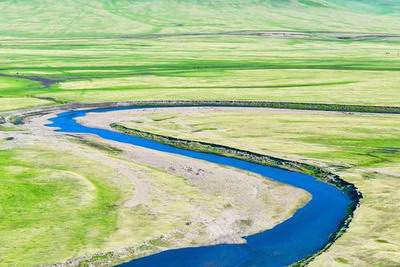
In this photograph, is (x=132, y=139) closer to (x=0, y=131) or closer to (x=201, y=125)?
(x=201, y=125)

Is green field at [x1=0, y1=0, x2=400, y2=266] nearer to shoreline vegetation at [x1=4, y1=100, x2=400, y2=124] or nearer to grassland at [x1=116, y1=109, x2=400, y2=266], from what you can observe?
grassland at [x1=116, y1=109, x2=400, y2=266]

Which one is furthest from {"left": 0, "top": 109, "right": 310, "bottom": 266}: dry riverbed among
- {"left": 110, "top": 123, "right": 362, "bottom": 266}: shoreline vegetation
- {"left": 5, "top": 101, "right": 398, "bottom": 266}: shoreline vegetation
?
{"left": 5, "top": 101, "right": 398, "bottom": 266}: shoreline vegetation

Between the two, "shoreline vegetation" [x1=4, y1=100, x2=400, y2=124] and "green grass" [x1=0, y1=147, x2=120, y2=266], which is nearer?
"green grass" [x1=0, y1=147, x2=120, y2=266]

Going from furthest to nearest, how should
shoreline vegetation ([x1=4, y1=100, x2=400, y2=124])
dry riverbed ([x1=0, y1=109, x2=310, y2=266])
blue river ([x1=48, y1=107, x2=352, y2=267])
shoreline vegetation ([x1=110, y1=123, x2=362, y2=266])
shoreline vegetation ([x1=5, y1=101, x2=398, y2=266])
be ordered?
shoreline vegetation ([x1=4, y1=100, x2=400, y2=124])
shoreline vegetation ([x1=5, y1=101, x2=398, y2=266])
shoreline vegetation ([x1=110, y1=123, x2=362, y2=266])
dry riverbed ([x1=0, y1=109, x2=310, y2=266])
blue river ([x1=48, y1=107, x2=352, y2=267])

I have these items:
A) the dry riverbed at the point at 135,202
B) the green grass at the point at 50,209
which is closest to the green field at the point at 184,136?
the green grass at the point at 50,209

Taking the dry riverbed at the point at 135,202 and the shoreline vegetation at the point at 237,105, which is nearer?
the dry riverbed at the point at 135,202

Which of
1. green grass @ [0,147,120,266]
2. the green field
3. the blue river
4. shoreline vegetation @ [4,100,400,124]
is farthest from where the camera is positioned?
shoreline vegetation @ [4,100,400,124]

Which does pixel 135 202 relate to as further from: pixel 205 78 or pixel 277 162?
pixel 205 78

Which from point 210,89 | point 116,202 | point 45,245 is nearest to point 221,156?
point 116,202

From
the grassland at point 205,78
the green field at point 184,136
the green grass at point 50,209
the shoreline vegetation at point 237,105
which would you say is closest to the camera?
the green grass at point 50,209

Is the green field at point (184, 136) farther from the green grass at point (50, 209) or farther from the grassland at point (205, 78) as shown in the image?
the grassland at point (205, 78)
